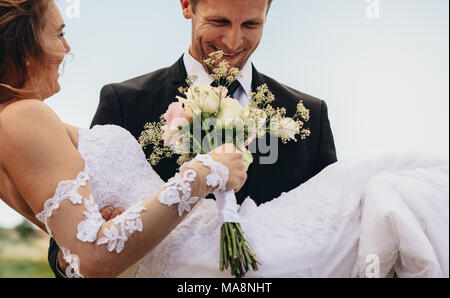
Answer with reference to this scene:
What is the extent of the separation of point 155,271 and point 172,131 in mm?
490

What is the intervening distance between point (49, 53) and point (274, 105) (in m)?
1.24

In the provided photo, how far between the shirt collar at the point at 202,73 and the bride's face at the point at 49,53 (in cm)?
87

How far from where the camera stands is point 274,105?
2557 mm

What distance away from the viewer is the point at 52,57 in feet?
5.55

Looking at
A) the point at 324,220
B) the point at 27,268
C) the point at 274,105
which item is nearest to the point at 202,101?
the point at 324,220

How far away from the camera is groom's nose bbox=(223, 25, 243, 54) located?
2.37 metres

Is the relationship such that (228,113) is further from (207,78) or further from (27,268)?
(27,268)

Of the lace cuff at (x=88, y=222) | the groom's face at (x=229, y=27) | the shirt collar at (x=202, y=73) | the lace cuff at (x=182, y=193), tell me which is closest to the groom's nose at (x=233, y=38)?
the groom's face at (x=229, y=27)

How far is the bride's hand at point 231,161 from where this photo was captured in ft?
5.30

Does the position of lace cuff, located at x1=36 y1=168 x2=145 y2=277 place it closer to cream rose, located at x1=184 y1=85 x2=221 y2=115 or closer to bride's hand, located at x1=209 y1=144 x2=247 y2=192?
bride's hand, located at x1=209 y1=144 x2=247 y2=192

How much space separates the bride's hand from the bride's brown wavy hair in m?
0.68

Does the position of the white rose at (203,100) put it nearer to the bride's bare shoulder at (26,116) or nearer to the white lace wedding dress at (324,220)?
the white lace wedding dress at (324,220)
